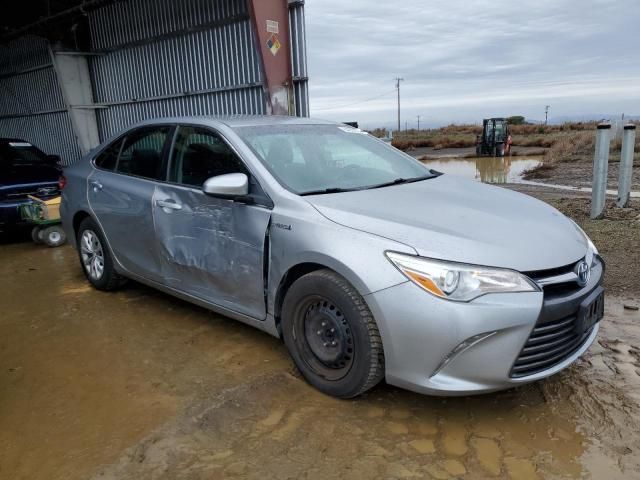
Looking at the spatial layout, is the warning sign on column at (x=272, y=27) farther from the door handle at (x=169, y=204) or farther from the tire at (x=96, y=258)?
the door handle at (x=169, y=204)

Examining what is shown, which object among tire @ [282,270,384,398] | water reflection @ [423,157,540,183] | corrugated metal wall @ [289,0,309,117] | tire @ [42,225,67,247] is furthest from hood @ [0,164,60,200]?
water reflection @ [423,157,540,183]

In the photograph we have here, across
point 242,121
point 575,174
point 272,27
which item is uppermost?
point 272,27

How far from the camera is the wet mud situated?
2.39 meters

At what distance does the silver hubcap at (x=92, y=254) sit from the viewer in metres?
4.80

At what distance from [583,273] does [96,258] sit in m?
4.10

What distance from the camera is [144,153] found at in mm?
4250

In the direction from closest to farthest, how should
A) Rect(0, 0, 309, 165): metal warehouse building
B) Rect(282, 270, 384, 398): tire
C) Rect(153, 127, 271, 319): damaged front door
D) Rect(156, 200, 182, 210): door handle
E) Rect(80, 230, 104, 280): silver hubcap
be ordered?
Rect(282, 270, 384, 398): tire → Rect(153, 127, 271, 319): damaged front door → Rect(156, 200, 182, 210): door handle → Rect(80, 230, 104, 280): silver hubcap → Rect(0, 0, 309, 165): metal warehouse building

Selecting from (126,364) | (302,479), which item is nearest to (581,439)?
(302,479)

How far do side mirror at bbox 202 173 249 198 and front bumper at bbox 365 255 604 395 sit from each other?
108cm

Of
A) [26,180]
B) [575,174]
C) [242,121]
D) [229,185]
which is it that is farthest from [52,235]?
[575,174]

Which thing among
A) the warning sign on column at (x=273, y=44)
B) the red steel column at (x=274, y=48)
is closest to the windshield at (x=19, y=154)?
the red steel column at (x=274, y=48)

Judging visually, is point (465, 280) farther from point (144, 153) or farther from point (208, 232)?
point (144, 153)

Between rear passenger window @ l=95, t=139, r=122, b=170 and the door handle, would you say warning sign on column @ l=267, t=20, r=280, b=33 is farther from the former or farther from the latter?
the door handle

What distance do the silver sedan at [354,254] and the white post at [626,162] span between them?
5.00 meters
